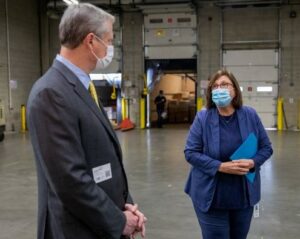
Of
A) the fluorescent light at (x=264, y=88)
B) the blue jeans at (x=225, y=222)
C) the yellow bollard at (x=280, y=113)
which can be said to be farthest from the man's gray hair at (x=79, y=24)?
the fluorescent light at (x=264, y=88)

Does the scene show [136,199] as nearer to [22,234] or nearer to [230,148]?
[22,234]

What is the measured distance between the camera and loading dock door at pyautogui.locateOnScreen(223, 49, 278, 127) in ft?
50.5

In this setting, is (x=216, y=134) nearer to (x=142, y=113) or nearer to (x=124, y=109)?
(x=142, y=113)

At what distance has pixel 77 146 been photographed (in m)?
1.48

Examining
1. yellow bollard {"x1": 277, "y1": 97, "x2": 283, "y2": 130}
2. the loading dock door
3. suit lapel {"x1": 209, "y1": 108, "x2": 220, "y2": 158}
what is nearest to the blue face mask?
suit lapel {"x1": 209, "y1": 108, "x2": 220, "y2": 158}

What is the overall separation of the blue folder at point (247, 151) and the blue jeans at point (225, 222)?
0.22 metres

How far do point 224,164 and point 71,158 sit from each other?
4.40 ft

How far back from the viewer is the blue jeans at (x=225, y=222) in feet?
8.61

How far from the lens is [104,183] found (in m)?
1.62

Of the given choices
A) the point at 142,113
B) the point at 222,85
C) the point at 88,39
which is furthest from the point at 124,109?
the point at 88,39

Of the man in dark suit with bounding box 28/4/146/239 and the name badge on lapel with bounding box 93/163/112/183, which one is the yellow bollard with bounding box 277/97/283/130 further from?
the name badge on lapel with bounding box 93/163/112/183

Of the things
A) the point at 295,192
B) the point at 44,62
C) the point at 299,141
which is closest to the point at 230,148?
the point at 295,192

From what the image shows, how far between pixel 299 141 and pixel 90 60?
35.4 ft

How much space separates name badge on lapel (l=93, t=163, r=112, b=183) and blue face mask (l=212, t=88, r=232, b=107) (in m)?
1.26
